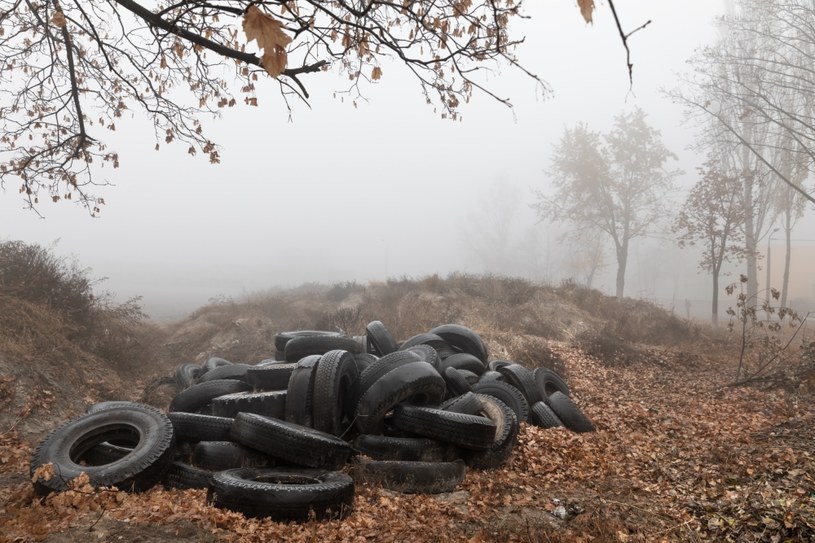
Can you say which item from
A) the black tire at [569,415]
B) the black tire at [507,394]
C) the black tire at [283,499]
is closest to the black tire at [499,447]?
the black tire at [507,394]

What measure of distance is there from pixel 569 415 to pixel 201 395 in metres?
6.16

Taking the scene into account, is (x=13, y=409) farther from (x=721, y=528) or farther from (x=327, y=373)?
(x=721, y=528)

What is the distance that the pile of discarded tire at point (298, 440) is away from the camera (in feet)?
16.4

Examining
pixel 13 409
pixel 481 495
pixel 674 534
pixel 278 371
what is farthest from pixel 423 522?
pixel 13 409

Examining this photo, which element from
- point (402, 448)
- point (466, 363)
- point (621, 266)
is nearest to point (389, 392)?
point (402, 448)

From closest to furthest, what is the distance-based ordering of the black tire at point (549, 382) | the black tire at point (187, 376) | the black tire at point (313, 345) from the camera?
1. the black tire at point (313, 345)
2. the black tire at point (549, 382)
3. the black tire at point (187, 376)

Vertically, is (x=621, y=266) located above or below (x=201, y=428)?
above

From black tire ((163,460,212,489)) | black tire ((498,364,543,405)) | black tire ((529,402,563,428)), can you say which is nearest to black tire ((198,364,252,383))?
black tire ((163,460,212,489))

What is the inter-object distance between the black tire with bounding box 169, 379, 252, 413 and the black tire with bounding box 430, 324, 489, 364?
447cm

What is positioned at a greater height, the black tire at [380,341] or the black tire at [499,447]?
the black tire at [380,341]

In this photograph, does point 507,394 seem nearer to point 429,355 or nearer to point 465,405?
point 429,355

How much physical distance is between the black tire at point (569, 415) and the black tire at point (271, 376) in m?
4.58

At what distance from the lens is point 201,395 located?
812 cm

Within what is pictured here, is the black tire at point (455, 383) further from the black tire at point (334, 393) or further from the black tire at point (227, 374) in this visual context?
the black tire at point (227, 374)
